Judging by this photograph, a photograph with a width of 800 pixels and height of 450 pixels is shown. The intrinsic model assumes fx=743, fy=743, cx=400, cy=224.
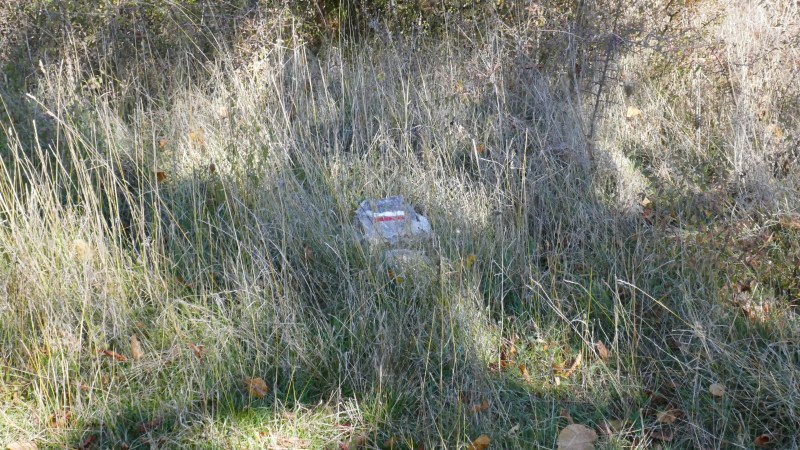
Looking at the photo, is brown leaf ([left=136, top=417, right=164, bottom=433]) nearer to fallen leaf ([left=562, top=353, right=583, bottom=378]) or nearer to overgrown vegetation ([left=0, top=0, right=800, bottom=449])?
overgrown vegetation ([left=0, top=0, right=800, bottom=449])

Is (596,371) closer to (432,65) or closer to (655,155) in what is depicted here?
(655,155)

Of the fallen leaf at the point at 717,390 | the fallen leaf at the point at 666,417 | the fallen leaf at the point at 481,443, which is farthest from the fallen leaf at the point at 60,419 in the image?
the fallen leaf at the point at 717,390

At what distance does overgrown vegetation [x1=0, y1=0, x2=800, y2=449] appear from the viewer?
283cm

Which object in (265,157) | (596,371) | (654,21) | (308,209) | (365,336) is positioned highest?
(654,21)

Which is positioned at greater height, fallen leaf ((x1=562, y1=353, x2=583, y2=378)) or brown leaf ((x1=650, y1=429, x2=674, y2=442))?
fallen leaf ((x1=562, y1=353, x2=583, y2=378))

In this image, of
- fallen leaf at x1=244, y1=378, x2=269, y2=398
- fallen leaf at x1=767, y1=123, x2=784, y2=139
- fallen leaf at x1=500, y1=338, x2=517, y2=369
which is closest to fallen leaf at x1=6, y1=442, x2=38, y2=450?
fallen leaf at x1=244, y1=378, x2=269, y2=398

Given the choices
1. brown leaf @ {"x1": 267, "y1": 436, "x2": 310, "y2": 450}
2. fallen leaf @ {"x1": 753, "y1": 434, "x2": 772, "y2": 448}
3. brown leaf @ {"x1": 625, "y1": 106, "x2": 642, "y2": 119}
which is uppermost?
brown leaf @ {"x1": 625, "y1": 106, "x2": 642, "y2": 119}

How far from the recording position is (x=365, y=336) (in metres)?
3.10

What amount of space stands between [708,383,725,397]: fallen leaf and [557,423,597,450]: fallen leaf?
519 millimetres

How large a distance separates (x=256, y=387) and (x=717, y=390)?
1789 mm

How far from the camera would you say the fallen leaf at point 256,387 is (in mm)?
2887

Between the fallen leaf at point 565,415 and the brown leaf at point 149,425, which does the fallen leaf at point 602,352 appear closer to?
the fallen leaf at point 565,415

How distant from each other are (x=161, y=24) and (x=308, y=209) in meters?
2.81

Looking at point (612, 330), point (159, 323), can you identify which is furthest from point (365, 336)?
point (612, 330)
